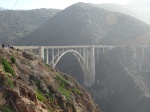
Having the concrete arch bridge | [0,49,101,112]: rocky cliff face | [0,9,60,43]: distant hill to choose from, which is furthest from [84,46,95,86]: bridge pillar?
[0,9,60,43]: distant hill

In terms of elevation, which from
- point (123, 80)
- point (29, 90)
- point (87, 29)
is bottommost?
point (123, 80)

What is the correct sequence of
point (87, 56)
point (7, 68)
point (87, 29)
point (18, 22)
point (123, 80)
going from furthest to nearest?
point (18, 22) → point (87, 29) → point (123, 80) → point (87, 56) → point (7, 68)

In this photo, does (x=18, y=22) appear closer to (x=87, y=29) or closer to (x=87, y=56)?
(x=87, y=29)

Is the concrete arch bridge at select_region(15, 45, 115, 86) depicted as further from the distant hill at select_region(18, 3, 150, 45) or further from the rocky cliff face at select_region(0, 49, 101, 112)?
the rocky cliff face at select_region(0, 49, 101, 112)

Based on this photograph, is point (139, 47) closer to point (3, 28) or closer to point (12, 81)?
point (3, 28)

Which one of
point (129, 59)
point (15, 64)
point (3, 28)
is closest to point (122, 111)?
point (129, 59)

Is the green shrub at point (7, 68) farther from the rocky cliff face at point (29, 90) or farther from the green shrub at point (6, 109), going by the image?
the green shrub at point (6, 109)

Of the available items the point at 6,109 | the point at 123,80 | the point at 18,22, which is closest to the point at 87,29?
the point at 123,80

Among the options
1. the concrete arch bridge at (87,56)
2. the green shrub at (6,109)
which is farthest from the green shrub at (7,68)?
the concrete arch bridge at (87,56)
